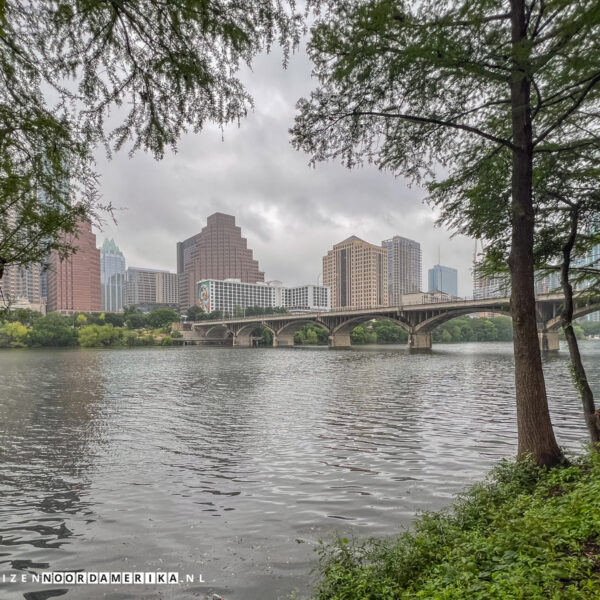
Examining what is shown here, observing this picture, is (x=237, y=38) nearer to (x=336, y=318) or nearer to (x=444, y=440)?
(x=444, y=440)

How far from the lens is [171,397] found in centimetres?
2648

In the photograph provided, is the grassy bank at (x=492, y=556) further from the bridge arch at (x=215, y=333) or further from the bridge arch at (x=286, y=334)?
the bridge arch at (x=215, y=333)

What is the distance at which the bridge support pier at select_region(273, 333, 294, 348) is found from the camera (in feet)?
379

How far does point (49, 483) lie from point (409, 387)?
24.6 meters

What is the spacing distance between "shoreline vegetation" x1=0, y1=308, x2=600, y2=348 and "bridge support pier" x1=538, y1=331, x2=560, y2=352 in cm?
3830

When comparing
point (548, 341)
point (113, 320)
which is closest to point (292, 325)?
point (548, 341)

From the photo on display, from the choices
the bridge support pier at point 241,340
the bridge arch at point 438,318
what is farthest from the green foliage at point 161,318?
the bridge arch at point 438,318

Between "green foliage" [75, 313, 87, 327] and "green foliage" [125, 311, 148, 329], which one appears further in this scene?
"green foliage" [125, 311, 148, 329]

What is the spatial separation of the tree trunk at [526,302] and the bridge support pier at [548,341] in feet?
224

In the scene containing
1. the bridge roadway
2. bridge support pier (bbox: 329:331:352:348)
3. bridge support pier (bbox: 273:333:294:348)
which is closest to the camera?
the bridge roadway

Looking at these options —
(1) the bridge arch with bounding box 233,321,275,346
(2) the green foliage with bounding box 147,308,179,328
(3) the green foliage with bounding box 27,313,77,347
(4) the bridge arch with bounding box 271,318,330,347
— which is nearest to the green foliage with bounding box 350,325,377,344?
(4) the bridge arch with bounding box 271,318,330,347

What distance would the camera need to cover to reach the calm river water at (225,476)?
275 inches

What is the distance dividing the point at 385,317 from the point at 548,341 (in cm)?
3053

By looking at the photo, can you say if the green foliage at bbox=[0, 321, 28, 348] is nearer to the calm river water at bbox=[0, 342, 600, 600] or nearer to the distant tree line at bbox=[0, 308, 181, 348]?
the distant tree line at bbox=[0, 308, 181, 348]
